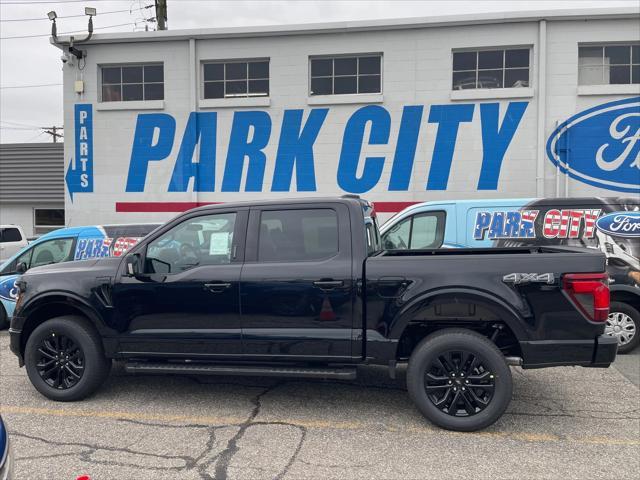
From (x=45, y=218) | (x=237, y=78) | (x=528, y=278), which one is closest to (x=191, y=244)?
(x=528, y=278)

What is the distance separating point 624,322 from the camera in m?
6.57

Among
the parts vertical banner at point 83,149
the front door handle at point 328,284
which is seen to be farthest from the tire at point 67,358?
the parts vertical banner at point 83,149

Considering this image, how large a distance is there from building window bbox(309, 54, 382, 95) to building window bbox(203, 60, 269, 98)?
3.80ft

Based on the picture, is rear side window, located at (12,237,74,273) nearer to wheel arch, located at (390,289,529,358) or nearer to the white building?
the white building

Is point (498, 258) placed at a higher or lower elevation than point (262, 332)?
higher

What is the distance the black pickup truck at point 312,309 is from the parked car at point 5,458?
7.50 ft

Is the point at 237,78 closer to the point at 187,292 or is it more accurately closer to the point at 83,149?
the point at 83,149

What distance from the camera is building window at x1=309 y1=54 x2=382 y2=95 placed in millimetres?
11336

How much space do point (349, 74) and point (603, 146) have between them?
5379mm

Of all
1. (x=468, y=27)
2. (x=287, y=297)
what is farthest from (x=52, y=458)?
(x=468, y=27)

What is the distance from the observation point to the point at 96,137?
12133 mm

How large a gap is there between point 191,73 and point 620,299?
9491 mm

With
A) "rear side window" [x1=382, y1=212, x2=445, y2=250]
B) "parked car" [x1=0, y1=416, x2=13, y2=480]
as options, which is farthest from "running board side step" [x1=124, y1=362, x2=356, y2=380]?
"rear side window" [x1=382, y1=212, x2=445, y2=250]

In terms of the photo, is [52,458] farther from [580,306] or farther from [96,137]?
[96,137]
